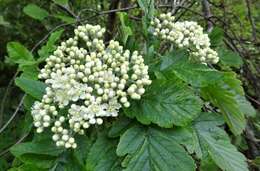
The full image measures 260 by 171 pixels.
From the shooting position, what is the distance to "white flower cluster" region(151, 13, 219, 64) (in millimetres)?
1402

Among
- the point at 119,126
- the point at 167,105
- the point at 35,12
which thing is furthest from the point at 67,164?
the point at 35,12

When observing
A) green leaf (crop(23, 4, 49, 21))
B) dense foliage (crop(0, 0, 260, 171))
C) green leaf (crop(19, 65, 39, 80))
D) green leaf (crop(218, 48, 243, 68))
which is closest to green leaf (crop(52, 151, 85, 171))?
dense foliage (crop(0, 0, 260, 171))

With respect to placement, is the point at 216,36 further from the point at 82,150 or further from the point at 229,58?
the point at 82,150

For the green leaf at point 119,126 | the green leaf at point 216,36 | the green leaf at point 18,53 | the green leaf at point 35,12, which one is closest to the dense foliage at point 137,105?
the green leaf at point 119,126

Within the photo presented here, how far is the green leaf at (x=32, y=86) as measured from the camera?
1285 millimetres

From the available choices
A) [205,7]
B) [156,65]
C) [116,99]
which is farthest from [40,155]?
[205,7]

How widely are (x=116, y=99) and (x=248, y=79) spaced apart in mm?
1263

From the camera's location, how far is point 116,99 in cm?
116

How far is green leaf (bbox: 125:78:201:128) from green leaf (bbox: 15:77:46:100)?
30 centimetres

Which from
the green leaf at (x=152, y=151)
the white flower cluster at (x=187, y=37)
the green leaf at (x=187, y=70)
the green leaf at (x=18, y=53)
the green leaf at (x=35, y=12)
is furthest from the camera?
the green leaf at (x=35, y=12)

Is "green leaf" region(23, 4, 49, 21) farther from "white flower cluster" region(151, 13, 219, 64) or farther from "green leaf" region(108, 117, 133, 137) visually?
"green leaf" region(108, 117, 133, 137)

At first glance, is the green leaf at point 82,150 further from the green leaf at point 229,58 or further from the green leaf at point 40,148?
the green leaf at point 229,58

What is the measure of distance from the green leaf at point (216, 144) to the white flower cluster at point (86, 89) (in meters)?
0.25

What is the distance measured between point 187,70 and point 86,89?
0.31 metres
